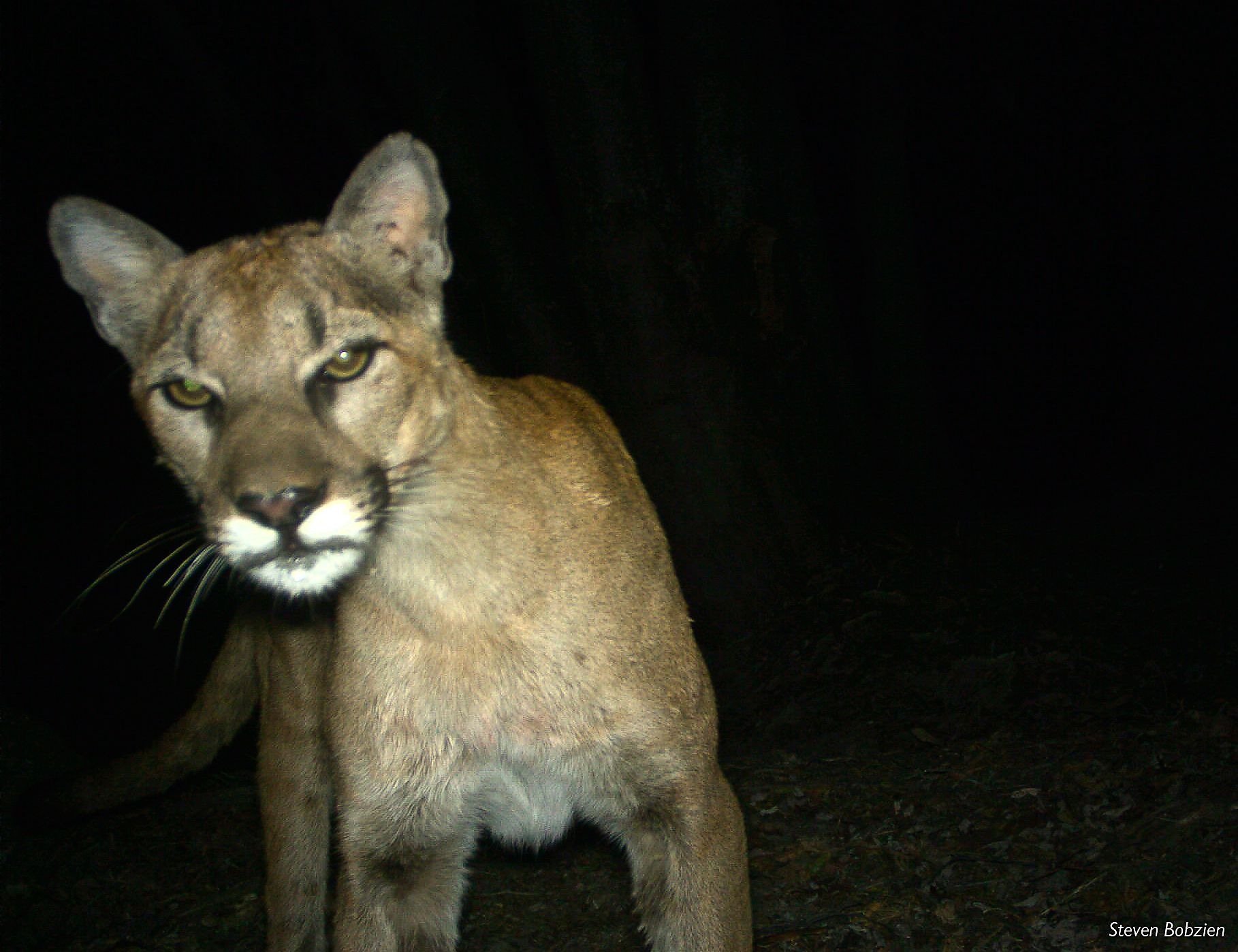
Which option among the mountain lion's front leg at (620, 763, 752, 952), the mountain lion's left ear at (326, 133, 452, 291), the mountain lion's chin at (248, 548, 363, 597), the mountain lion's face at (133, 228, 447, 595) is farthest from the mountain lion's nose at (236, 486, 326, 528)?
the mountain lion's front leg at (620, 763, 752, 952)

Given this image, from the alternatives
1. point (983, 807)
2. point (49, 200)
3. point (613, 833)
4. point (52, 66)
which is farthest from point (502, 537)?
point (52, 66)

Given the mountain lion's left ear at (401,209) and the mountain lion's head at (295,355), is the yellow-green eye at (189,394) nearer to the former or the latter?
the mountain lion's head at (295,355)

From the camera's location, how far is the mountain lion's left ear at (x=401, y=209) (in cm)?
307

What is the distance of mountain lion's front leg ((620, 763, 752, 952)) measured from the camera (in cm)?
303

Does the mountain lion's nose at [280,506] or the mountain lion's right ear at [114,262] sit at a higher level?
the mountain lion's right ear at [114,262]

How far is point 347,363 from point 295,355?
142 mm

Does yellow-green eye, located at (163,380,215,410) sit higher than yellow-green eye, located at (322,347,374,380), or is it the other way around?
yellow-green eye, located at (322,347,374,380)

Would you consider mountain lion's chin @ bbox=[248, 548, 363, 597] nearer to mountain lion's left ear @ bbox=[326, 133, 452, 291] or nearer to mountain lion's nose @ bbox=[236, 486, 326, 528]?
mountain lion's nose @ bbox=[236, 486, 326, 528]

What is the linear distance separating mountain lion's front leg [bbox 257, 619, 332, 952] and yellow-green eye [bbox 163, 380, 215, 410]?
1194 mm

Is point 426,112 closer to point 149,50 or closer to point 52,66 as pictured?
point 52,66

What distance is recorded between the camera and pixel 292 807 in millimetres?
3938

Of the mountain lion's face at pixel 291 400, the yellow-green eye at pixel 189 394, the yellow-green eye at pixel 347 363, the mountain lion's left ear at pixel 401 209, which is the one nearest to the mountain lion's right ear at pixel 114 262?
the mountain lion's face at pixel 291 400

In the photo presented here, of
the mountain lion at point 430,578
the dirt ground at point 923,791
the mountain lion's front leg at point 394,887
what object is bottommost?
the dirt ground at point 923,791

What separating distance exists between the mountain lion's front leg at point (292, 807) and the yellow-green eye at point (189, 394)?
1.19 meters
